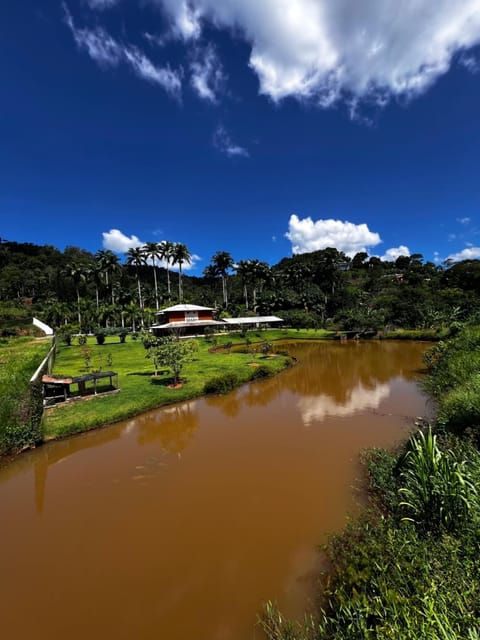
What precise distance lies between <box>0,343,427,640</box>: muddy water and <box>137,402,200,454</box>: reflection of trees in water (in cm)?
8

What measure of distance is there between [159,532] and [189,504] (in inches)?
38.6

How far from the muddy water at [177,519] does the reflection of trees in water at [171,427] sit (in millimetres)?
80

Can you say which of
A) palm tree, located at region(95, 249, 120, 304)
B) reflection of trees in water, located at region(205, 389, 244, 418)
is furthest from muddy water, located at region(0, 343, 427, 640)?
palm tree, located at region(95, 249, 120, 304)

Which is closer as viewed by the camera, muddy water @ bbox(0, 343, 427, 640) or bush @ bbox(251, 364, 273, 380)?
muddy water @ bbox(0, 343, 427, 640)

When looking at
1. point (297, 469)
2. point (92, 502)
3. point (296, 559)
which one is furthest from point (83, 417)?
point (296, 559)

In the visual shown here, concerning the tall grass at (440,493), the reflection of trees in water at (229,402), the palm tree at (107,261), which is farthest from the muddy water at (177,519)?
the palm tree at (107,261)

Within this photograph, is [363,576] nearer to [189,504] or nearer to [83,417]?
[189,504]

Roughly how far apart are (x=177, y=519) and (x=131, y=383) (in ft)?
36.5

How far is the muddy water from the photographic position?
4.57 metres

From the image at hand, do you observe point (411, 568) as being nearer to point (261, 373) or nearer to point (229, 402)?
point (229, 402)

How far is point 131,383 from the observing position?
16.6m

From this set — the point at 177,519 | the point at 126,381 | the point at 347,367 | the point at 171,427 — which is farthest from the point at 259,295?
the point at 177,519

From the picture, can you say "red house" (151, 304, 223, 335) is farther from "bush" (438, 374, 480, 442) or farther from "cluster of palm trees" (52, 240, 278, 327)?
"bush" (438, 374, 480, 442)

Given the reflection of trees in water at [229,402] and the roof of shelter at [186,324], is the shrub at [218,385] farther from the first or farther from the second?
the roof of shelter at [186,324]
